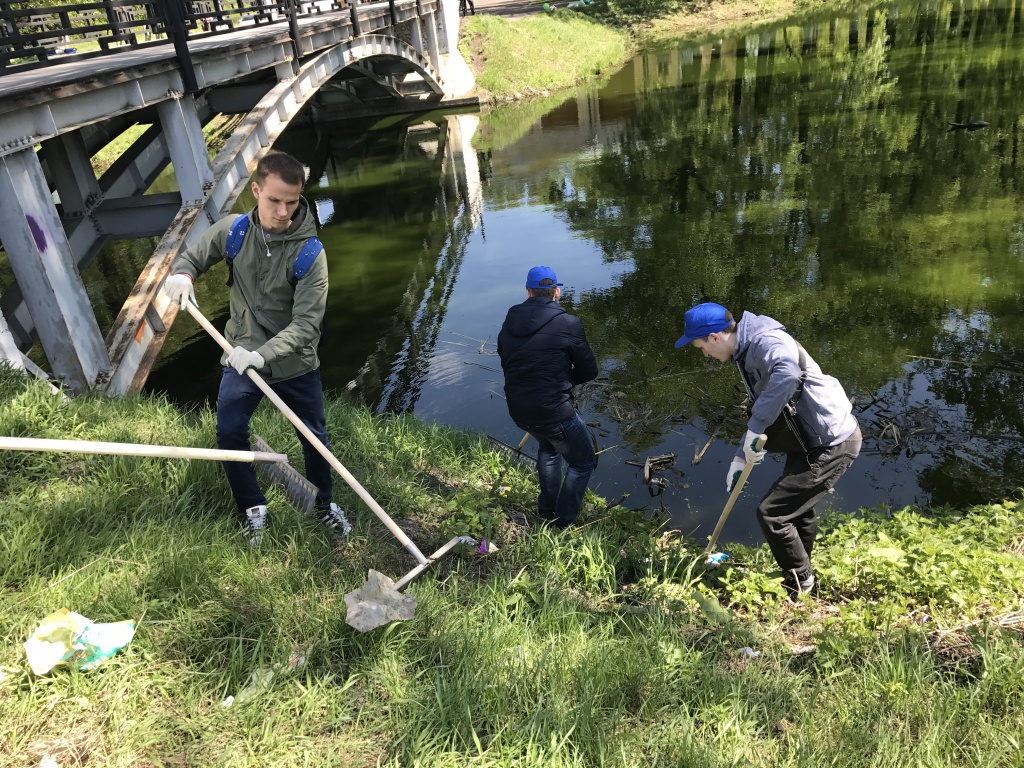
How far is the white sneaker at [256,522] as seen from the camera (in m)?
3.86

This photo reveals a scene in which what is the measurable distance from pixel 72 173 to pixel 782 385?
27.0 feet

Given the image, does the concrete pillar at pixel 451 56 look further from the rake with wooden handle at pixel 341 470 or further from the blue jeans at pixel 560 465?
the rake with wooden handle at pixel 341 470

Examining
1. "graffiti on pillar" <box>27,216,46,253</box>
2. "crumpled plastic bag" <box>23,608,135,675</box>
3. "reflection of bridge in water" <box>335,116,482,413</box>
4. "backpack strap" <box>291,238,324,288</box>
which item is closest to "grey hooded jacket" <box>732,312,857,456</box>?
"backpack strap" <box>291,238,324,288</box>

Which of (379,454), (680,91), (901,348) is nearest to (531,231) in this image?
(901,348)

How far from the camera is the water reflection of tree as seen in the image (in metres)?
7.83

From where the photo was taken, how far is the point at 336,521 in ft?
13.9

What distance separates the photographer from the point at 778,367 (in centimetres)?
389

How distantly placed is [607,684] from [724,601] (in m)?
1.58

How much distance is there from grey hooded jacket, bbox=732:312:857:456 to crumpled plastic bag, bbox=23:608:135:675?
314 centimetres

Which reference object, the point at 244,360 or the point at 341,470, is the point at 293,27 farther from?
the point at 341,470

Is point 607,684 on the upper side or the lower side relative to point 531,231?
upper

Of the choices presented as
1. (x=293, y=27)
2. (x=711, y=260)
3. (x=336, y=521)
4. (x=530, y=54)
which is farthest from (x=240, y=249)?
(x=530, y=54)

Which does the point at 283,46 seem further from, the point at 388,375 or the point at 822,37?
the point at 822,37

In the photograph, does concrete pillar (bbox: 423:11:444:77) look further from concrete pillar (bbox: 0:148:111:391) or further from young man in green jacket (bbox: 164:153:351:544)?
young man in green jacket (bbox: 164:153:351:544)
